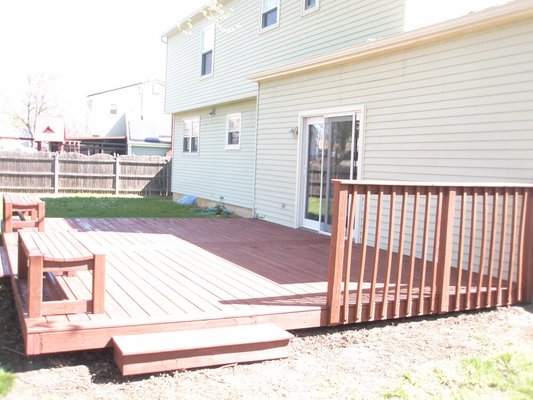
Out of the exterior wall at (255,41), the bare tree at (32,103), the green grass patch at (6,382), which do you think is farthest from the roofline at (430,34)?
the bare tree at (32,103)

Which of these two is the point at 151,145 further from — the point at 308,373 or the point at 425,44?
the point at 308,373

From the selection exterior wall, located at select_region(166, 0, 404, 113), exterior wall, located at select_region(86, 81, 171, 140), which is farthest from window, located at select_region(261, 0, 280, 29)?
exterior wall, located at select_region(86, 81, 171, 140)

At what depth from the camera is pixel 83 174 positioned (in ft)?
64.7

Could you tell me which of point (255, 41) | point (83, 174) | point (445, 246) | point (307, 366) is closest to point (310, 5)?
point (255, 41)

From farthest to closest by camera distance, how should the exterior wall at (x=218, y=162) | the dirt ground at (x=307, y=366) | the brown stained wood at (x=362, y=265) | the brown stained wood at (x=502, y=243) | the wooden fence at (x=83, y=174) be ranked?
the wooden fence at (x=83, y=174), the exterior wall at (x=218, y=162), the brown stained wood at (x=502, y=243), the brown stained wood at (x=362, y=265), the dirt ground at (x=307, y=366)

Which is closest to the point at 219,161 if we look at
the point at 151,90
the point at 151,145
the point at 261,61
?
the point at 261,61

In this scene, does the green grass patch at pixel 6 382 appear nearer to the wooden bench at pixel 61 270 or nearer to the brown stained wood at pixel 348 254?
the wooden bench at pixel 61 270

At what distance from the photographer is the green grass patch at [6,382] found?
10.7 feet

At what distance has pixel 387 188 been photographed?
4.59 metres

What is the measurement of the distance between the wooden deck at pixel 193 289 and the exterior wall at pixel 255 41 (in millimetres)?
3609

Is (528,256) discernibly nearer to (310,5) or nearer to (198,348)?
(198,348)

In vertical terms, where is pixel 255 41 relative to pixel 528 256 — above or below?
above

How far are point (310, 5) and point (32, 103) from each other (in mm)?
45360

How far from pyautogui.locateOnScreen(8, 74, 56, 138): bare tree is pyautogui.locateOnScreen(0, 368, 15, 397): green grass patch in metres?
49.6
